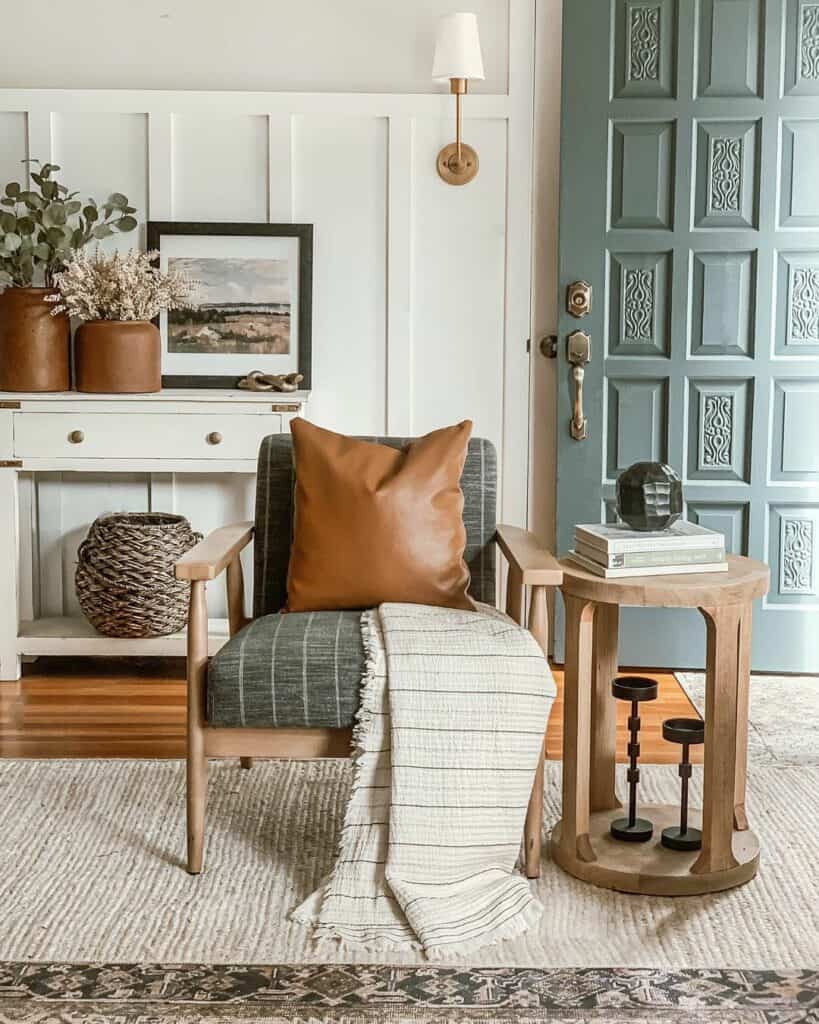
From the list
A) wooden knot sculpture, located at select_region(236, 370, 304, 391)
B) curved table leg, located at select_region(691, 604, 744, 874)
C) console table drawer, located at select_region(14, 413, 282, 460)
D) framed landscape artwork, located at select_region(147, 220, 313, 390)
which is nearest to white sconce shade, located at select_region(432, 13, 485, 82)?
framed landscape artwork, located at select_region(147, 220, 313, 390)

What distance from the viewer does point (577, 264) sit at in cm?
392

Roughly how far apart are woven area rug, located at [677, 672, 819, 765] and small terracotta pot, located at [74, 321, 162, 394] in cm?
187

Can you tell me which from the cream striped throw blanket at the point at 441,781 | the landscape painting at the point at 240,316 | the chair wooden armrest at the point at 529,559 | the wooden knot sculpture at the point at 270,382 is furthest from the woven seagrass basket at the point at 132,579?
the cream striped throw blanket at the point at 441,781

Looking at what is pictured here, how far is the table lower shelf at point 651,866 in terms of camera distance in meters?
2.44

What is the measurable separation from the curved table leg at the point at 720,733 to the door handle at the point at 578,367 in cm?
159

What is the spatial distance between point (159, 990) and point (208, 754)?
51 centimetres

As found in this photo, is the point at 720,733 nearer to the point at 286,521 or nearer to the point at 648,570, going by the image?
the point at 648,570

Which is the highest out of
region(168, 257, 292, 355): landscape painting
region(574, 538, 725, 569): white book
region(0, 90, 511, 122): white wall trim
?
region(0, 90, 511, 122): white wall trim

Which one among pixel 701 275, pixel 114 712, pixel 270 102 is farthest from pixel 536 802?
pixel 270 102

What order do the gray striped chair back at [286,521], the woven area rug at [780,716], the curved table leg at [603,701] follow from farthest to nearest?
1. the woven area rug at [780,716]
2. the gray striped chair back at [286,521]
3. the curved table leg at [603,701]

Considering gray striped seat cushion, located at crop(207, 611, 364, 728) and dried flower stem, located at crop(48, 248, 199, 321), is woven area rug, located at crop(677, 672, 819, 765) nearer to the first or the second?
gray striped seat cushion, located at crop(207, 611, 364, 728)

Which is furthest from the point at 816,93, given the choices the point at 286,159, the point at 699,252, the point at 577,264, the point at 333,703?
the point at 333,703

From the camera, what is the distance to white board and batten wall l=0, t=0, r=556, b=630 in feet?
13.3

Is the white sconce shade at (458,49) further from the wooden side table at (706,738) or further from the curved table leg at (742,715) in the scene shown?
the curved table leg at (742,715)
